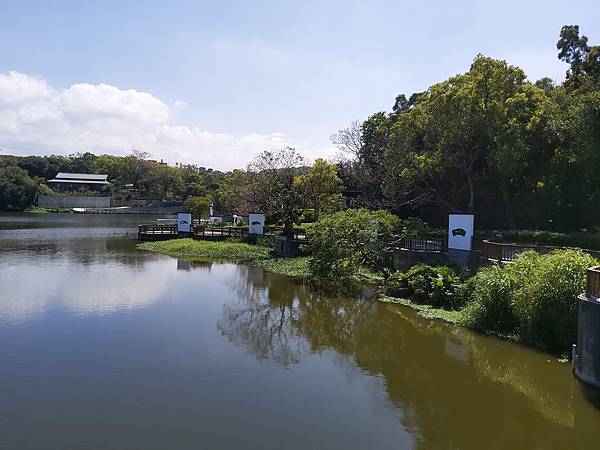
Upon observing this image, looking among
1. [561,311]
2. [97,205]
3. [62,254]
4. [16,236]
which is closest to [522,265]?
[561,311]

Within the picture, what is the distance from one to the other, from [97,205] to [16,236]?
52498 millimetres

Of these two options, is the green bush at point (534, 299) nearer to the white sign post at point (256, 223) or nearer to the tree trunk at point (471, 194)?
the tree trunk at point (471, 194)

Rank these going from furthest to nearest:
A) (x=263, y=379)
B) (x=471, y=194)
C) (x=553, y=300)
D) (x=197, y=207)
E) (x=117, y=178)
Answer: (x=117, y=178)
(x=197, y=207)
(x=471, y=194)
(x=553, y=300)
(x=263, y=379)

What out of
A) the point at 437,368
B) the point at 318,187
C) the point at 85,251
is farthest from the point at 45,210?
the point at 437,368

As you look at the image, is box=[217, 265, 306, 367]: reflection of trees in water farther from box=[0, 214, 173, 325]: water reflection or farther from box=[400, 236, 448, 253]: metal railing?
box=[400, 236, 448, 253]: metal railing

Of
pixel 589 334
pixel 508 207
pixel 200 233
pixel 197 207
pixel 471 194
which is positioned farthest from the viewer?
pixel 197 207

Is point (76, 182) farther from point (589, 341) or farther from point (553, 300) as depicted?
point (589, 341)

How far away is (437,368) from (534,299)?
2794mm

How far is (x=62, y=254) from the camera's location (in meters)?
28.1

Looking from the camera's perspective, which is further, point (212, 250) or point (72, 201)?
point (72, 201)

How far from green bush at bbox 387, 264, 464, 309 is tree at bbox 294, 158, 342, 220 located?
1258 centimetres

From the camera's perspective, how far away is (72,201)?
283ft

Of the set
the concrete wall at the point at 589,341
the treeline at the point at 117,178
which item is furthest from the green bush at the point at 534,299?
the treeline at the point at 117,178

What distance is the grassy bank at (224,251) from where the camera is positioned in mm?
26641
